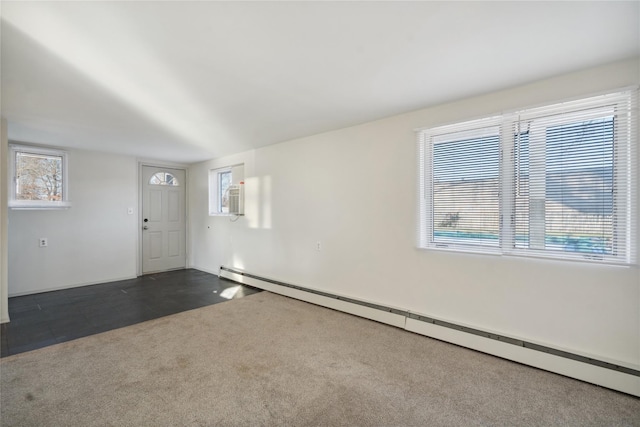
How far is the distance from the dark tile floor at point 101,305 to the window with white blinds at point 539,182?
3.20 metres

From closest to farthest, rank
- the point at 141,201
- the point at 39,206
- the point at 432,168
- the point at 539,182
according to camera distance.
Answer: the point at 539,182 < the point at 432,168 < the point at 39,206 < the point at 141,201

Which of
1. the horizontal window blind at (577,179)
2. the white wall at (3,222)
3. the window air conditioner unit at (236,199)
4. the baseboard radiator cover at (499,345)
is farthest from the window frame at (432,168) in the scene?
the white wall at (3,222)

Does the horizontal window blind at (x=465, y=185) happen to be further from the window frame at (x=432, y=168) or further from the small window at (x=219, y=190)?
the small window at (x=219, y=190)

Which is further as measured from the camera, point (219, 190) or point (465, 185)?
point (219, 190)

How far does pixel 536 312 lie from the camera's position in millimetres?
2303

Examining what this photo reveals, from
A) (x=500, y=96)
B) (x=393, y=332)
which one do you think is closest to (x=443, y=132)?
(x=500, y=96)

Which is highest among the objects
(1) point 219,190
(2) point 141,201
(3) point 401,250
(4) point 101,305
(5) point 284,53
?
(5) point 284,53

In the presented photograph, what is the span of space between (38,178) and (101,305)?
241 centimetres

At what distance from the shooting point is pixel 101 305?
3768mm

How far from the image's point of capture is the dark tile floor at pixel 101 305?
9.45 ft

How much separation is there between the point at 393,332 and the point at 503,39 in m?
2.62

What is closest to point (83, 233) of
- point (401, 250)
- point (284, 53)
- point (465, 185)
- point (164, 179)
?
point (164, 179)

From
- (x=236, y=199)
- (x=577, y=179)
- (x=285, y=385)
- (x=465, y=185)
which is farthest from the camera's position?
(x=236, y=199)

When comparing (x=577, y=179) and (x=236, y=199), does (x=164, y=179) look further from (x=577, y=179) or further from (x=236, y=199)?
(x=577, y=179)
